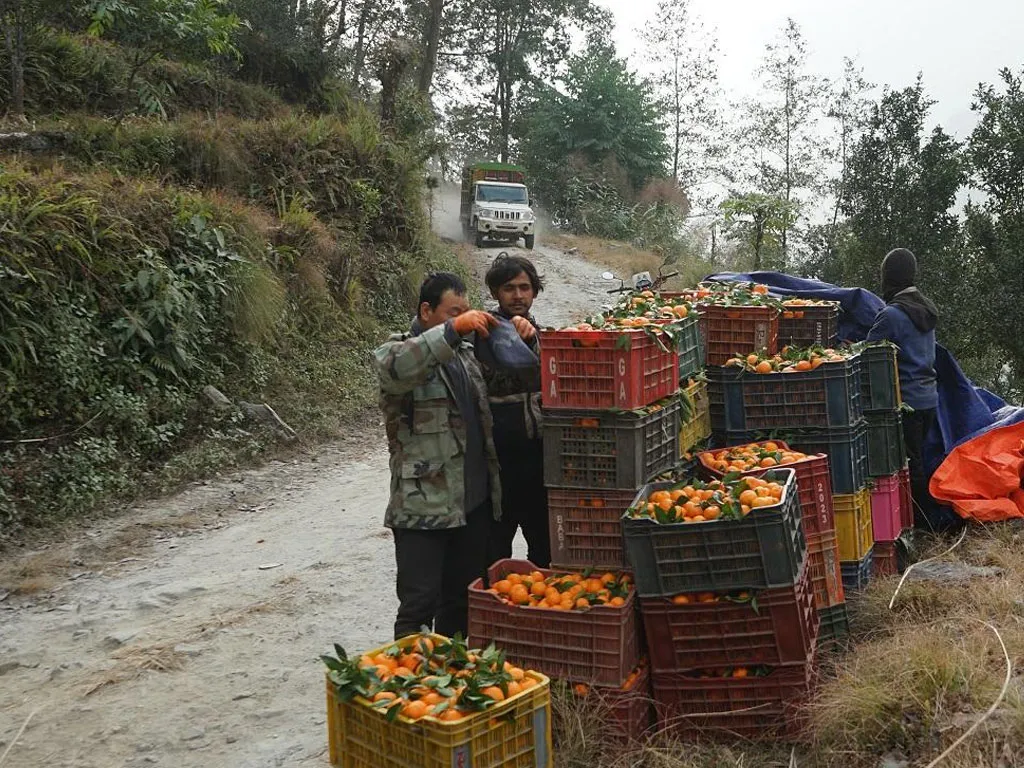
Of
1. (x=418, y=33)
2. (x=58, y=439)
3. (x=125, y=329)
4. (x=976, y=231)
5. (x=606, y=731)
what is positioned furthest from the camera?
(x=418, y=33)

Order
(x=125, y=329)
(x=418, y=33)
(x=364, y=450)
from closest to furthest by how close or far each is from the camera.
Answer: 1. (x=125, y=329)
2. (x=364, y=450)
3. (x=418, y=33)

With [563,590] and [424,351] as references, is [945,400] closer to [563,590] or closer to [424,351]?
[563,590]

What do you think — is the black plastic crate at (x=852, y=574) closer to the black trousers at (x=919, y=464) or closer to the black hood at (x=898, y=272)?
the black trousers at (x=919, y=464)

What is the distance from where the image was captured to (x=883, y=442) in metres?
6.17

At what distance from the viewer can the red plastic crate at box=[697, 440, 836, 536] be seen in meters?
4.80

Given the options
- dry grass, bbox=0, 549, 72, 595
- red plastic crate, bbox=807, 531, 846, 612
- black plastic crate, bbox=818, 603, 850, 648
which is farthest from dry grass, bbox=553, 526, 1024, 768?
dry grass, bbox=0, 549, 72, 595

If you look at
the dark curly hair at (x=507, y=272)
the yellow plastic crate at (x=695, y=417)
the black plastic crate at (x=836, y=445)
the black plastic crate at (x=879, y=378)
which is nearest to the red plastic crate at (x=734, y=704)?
the yellow plastic crate at (x=695, y=417)

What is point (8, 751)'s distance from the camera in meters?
4.62

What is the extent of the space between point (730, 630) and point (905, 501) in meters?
3.18

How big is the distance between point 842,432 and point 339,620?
3307mm

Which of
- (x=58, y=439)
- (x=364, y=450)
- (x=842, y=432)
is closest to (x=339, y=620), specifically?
(x=842, y=432)

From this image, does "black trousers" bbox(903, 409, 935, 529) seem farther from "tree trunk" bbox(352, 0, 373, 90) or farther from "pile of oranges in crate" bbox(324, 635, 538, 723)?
"tree trunk" bbox(352, 0, 373, 90)

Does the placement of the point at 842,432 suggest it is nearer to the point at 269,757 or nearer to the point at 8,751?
the point at 269,757

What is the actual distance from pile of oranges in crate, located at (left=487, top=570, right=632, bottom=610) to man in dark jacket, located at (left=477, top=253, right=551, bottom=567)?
0.56 meters
